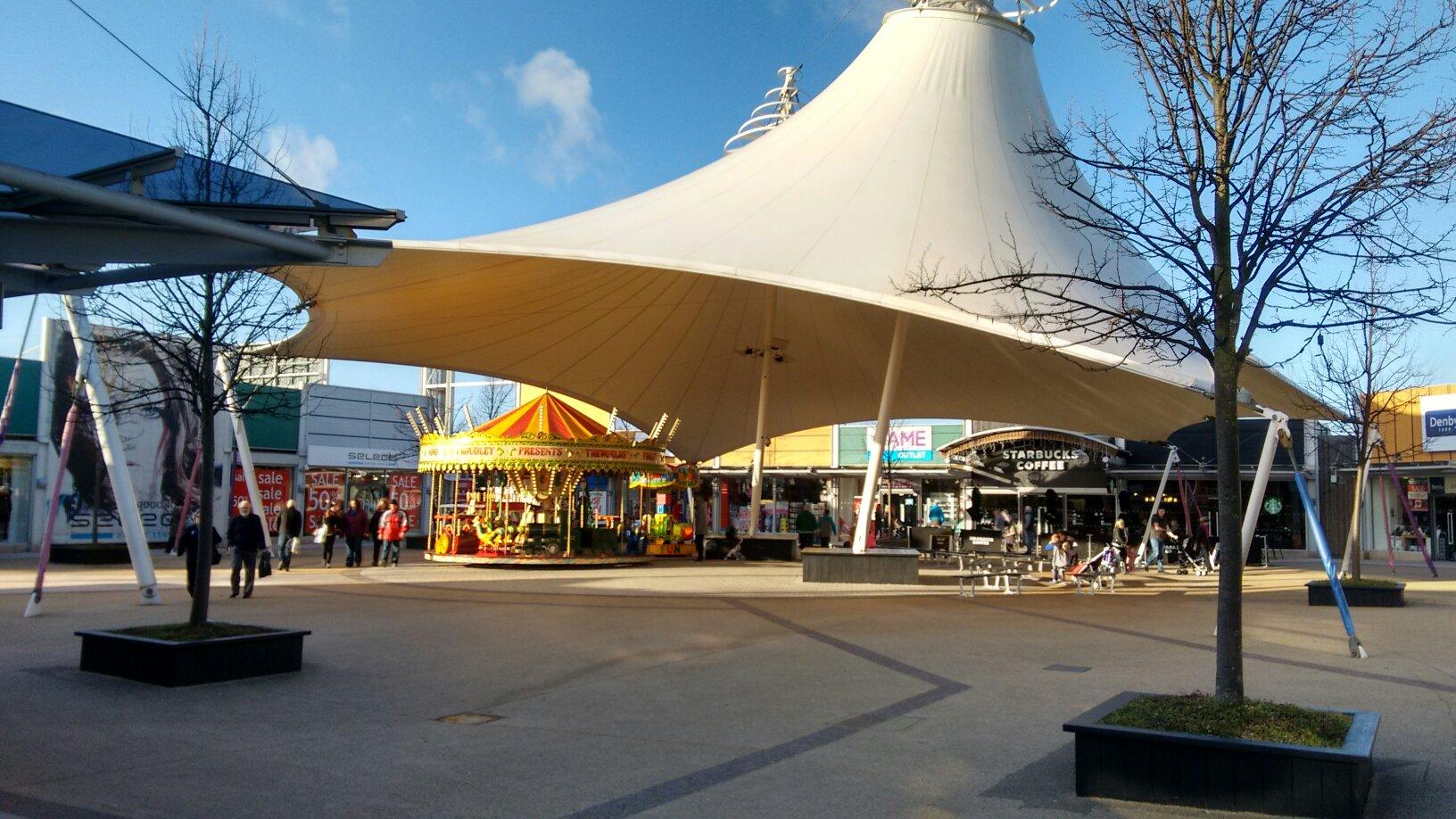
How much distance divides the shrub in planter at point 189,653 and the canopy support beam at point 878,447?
1066cm

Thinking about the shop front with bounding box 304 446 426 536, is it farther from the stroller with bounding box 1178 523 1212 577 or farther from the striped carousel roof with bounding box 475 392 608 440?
the stroller with bounding box 1178 523 1212 577

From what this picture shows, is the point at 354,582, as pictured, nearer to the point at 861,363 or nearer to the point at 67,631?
the point at 67,631

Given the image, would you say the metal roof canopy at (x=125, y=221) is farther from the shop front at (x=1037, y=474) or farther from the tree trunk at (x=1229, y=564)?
the shop front at (x=1037, y=474)

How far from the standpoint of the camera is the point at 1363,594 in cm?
1478

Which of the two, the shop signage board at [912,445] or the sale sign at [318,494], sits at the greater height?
the shop signage board at [912,445]

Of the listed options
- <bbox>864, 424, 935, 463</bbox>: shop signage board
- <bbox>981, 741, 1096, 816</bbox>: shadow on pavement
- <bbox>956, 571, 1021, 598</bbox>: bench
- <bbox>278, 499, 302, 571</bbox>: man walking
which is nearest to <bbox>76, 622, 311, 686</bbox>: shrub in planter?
<bbox>981, 741, 1096, 816</bbox>: shadow on pavement

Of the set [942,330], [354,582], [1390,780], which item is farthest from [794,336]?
[1390,780]

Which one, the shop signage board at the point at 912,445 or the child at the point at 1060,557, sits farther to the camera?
the shop signage board at the point at 912,445

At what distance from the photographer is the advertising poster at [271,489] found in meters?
31.0

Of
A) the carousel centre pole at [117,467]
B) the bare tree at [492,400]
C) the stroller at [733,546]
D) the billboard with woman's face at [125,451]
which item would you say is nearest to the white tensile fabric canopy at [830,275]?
the carousel centre pole at [117,467]

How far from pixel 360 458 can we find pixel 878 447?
20965mm

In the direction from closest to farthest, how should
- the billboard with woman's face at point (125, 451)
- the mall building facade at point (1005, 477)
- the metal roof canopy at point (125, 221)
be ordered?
the metal roof canopy at point (125, 221)
the billboard with woman's face at point (125, 451)
the mall building facade at point (1005, 477)

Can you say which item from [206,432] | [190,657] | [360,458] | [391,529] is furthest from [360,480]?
[190,657]

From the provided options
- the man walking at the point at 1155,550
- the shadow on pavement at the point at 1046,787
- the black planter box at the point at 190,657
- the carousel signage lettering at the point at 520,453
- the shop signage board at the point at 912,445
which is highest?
the shop signage board at the point at 912,445
